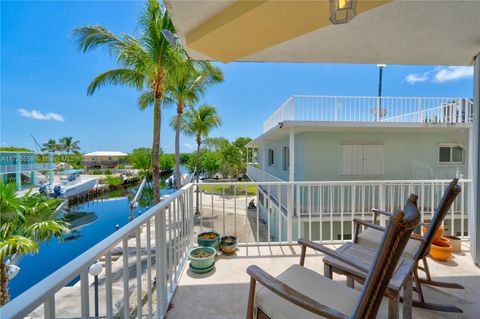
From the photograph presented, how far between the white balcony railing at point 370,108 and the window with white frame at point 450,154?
978 millimetres

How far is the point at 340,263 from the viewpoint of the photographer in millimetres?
1538

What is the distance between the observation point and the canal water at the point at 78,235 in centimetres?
765

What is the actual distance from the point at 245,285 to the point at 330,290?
113cm

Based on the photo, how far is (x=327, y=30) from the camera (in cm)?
215

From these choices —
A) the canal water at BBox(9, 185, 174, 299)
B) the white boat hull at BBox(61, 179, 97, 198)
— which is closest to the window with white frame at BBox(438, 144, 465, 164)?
the canal water at BBox(9, 185, 174, 299)

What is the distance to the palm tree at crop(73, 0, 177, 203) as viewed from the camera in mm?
4586

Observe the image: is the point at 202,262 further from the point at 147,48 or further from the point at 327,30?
the point at 147,48

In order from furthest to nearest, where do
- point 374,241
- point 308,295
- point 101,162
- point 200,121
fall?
point 101,162
point 200,121
point 374,241
point 308,295

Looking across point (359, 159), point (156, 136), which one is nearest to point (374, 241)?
point (156, 136)

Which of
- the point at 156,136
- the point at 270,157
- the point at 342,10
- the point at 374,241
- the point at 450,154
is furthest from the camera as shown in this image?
the point at 270,157

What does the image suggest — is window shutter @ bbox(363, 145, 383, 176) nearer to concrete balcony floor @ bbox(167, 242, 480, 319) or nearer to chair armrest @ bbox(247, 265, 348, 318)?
concrete balcony floor @ bbox(167, 242, 480, 319)

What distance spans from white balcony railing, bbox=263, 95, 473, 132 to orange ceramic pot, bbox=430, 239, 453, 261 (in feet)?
14.6

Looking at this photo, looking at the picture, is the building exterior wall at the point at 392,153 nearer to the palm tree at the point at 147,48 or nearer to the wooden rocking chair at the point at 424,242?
the palm tree at the point at 147,48

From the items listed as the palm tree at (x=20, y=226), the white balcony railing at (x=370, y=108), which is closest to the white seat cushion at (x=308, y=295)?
the palm tree at (x=20, y=226)
